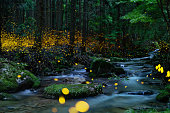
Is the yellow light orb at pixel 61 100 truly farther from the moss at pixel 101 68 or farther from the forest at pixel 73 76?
the moss at pixel 101 68

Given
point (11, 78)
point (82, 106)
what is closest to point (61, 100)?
point (82, 106)

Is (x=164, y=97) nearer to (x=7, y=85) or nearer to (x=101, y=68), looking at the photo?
(x=101, y=68)

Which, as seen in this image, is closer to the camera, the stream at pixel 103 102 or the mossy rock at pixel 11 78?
the stream at pixel 103 102

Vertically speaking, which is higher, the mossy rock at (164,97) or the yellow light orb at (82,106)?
the mossy rock at (164,97)

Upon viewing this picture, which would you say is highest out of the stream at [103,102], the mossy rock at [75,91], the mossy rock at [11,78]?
the mossy rock at [11,78]

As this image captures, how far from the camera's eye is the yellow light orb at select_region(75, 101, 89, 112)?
512 centimetres

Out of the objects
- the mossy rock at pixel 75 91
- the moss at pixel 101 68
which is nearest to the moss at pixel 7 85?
the mossy rock at pixel 75 91

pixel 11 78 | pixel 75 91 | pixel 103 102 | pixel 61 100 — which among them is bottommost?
pixel 103 102

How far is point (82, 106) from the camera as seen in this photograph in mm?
5535

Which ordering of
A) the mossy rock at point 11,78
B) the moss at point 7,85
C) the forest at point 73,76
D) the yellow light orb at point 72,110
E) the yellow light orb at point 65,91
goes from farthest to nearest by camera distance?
the mossy rock at point 11,78
the moss at point 7,85
the yellow light orb at point 65,91
the forest at point 73,76
the yellow light orb at point 72,110

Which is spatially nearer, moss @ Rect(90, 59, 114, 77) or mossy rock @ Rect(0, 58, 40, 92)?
mossy rock @ Rect(0, 58, 40, 92)

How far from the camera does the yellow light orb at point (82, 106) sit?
5121 mm

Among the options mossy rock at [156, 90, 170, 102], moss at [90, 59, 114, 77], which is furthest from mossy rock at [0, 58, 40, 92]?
mossy rock at [156, 90, 170, 102]

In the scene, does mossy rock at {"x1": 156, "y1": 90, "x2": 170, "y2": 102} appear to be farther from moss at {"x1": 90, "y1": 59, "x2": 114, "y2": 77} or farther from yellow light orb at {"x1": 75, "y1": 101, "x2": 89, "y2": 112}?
moss at {"x1": 90, "y1": 59, "x2": 114, "y2": 77}
